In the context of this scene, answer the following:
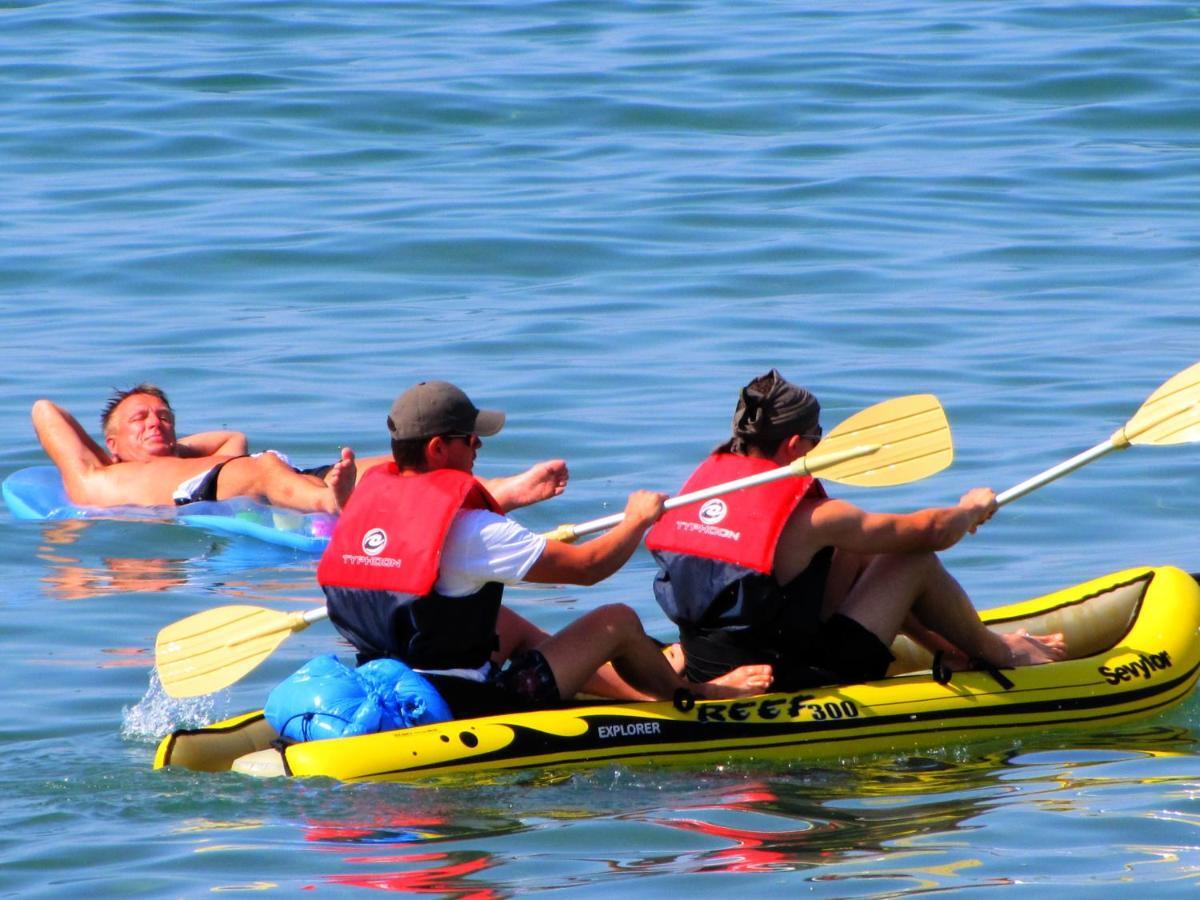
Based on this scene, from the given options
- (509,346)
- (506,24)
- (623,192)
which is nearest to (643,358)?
(509,346)

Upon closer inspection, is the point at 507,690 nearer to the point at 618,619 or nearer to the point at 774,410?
the point at 618,619

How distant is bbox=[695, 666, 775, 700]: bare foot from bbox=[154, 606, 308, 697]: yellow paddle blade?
4.53 feet

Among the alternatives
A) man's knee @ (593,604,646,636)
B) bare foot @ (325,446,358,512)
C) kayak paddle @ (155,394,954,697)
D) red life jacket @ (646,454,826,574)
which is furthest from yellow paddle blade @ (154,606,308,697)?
bare foot @ (325,446,358,512)

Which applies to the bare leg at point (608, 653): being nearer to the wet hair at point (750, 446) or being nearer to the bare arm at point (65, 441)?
the wet hair at point (750, 446)

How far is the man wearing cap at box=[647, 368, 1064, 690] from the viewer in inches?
259

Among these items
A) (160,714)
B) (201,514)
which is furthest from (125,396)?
(160,714)

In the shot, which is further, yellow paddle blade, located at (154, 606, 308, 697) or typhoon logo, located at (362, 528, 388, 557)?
yellow paddle blade, located at (154, 606, 308, 697)

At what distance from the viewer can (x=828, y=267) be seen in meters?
14.6

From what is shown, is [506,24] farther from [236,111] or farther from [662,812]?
[662,812]

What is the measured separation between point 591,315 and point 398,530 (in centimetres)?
740

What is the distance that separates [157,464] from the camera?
10.4 m

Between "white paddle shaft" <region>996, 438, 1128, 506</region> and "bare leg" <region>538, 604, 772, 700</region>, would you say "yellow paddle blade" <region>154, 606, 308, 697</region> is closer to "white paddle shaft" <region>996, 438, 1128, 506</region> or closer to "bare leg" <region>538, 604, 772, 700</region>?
"bare leg" <region>538, 604, 772, 700</region>

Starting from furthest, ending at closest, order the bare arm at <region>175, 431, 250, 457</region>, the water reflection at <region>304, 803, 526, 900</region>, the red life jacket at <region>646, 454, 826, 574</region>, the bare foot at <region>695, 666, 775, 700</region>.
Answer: the bare arm at <region>175, 431, 250, 457</region>, the bare foot at <region>695, 666, 775, 700</region>, the red life jacket at <region>646, 454, 826, 574</region>, the water reflection at <region>304, 803, 526, 900</region>

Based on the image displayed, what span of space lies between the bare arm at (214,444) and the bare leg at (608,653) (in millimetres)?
4129
